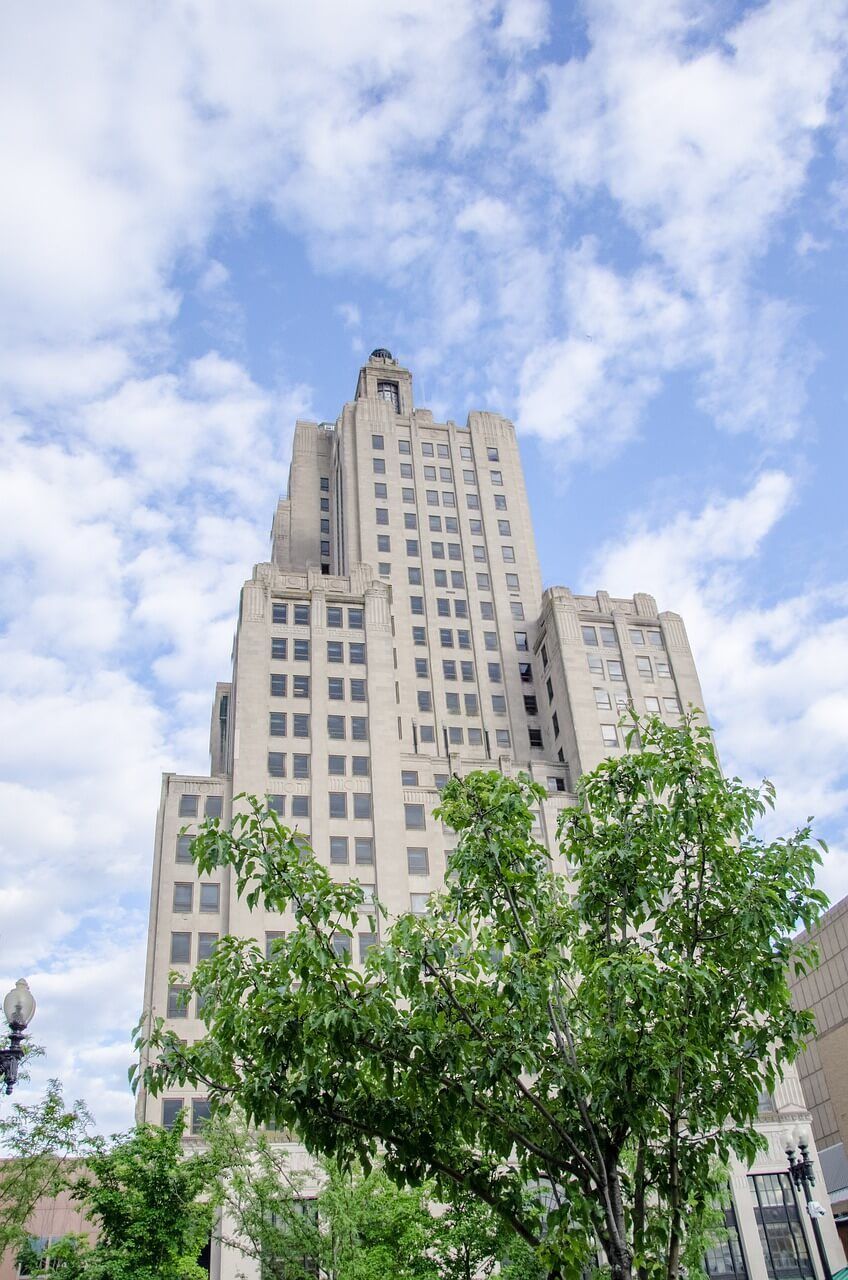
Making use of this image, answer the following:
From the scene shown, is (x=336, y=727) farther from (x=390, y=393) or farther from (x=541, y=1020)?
(x=541, y=1020)

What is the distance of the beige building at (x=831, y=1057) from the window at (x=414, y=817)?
139 ft

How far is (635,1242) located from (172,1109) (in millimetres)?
52688

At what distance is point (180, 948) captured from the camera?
6266 cm

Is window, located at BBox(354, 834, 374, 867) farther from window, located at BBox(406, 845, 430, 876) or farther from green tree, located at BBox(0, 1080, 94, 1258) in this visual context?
green tree, located at BBox(0, 1080, 94, 1258)

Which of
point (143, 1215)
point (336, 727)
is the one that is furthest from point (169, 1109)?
point (143, 1215)

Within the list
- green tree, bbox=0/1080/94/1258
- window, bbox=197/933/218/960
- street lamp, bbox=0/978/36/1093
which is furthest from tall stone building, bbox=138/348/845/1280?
street lamp, bbox=0/978/36/1093

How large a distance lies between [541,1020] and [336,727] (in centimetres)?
6239

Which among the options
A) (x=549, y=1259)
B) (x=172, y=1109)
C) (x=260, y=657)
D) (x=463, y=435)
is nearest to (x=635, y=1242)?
(x=549, y=1259)

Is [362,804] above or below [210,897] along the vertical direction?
above

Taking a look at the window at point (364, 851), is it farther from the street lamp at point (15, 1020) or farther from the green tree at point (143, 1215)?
the street lamp at point (15, 1020)

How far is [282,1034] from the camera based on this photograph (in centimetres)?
1093

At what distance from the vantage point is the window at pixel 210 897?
211ft

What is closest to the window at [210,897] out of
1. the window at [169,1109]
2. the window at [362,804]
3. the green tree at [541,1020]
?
the window at [362,804]

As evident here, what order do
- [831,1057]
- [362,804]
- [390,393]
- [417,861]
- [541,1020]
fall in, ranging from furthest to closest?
[390,393] < [831,1057] < [362,804] < [417,861] < [541,1020]
